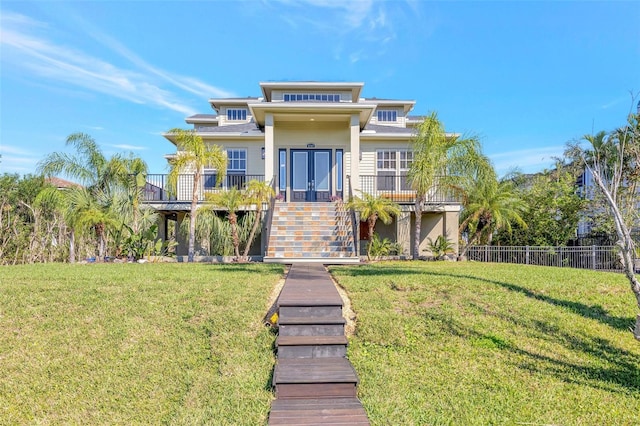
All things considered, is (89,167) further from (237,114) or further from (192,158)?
(237,114)

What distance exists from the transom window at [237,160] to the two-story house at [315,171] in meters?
0.05

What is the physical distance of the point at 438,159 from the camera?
1318 cm

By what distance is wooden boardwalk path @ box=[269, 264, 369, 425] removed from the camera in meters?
3.82

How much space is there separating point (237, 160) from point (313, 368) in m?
15.0

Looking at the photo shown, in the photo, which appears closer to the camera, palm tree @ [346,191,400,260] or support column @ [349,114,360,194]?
palm tree @ [346,191,400,260]

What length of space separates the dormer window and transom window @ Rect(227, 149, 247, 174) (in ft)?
34.6

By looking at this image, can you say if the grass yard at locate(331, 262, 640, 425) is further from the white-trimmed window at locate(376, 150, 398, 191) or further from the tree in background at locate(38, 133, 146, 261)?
the white-trimmed window at locate(376, 150, 398, 191)

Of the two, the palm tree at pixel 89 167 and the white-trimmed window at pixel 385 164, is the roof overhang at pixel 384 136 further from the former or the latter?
the palm tree at pixel 89 167

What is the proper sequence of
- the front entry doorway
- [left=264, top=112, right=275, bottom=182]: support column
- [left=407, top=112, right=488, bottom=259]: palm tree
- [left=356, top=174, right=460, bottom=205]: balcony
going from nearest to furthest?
[left=407, top=112, right=488, bottom=259]: palm tree
[left=264, top=112, right=275, bottom=182]: support column
[left=356, top=174, right=460, bottom=205]: balcony
the front entry doorway

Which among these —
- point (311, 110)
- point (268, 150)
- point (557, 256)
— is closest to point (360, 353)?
point (268, 150)

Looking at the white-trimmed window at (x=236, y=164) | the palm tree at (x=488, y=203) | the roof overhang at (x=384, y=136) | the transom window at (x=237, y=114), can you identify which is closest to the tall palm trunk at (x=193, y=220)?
the white-trimmed window at (x=236, y=164)

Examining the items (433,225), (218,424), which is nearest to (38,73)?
(218,424)

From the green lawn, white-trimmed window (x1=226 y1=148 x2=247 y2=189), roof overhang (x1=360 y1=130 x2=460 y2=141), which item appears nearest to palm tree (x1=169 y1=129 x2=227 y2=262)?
white-trimmed window (x1=226 y1=148 x2=247 y2=189)

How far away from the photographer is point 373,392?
164 inches
